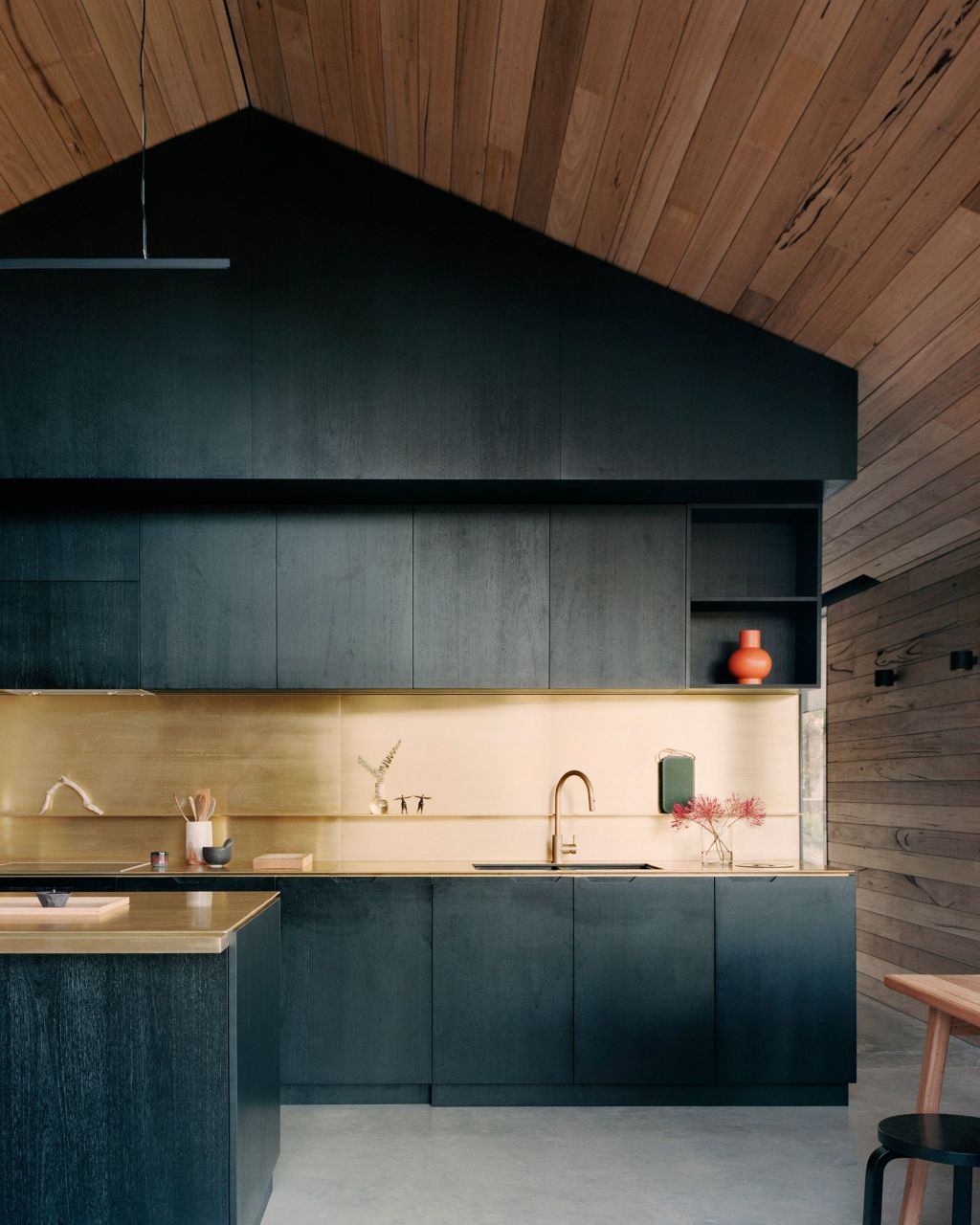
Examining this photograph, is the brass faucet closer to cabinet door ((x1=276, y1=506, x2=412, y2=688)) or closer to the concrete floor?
cabinet door ((x1=276, y1=506, x2=412, y2=688))

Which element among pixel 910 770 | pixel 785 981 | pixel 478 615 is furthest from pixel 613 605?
pixel 910 770

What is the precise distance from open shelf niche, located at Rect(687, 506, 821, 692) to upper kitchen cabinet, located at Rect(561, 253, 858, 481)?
1.91 ft

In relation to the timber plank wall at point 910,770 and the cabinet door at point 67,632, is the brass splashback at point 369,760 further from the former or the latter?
the timber plank wall at point 910,770

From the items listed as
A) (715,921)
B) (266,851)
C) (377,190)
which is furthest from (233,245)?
(715,921)

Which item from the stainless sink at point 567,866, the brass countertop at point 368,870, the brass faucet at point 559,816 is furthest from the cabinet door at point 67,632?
the brass faucet at point 559,816

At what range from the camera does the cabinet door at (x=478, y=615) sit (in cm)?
445

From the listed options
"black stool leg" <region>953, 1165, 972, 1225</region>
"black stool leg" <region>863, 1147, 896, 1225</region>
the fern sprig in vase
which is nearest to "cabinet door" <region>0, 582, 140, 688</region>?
the fern sprig in vase

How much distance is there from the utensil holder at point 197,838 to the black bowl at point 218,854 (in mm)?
83

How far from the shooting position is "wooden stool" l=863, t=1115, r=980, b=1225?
235 centimetres

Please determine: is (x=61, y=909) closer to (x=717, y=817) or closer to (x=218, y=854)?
(x=218, y=854)

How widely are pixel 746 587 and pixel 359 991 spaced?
232 centimetres

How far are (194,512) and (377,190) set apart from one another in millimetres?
1471

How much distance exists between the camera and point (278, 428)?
165 inches

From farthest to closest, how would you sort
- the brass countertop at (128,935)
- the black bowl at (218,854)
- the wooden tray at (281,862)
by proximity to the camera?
the black bowl at (218,854)
the wooden tray at (281,862)
the brass countertop at (128,935)
